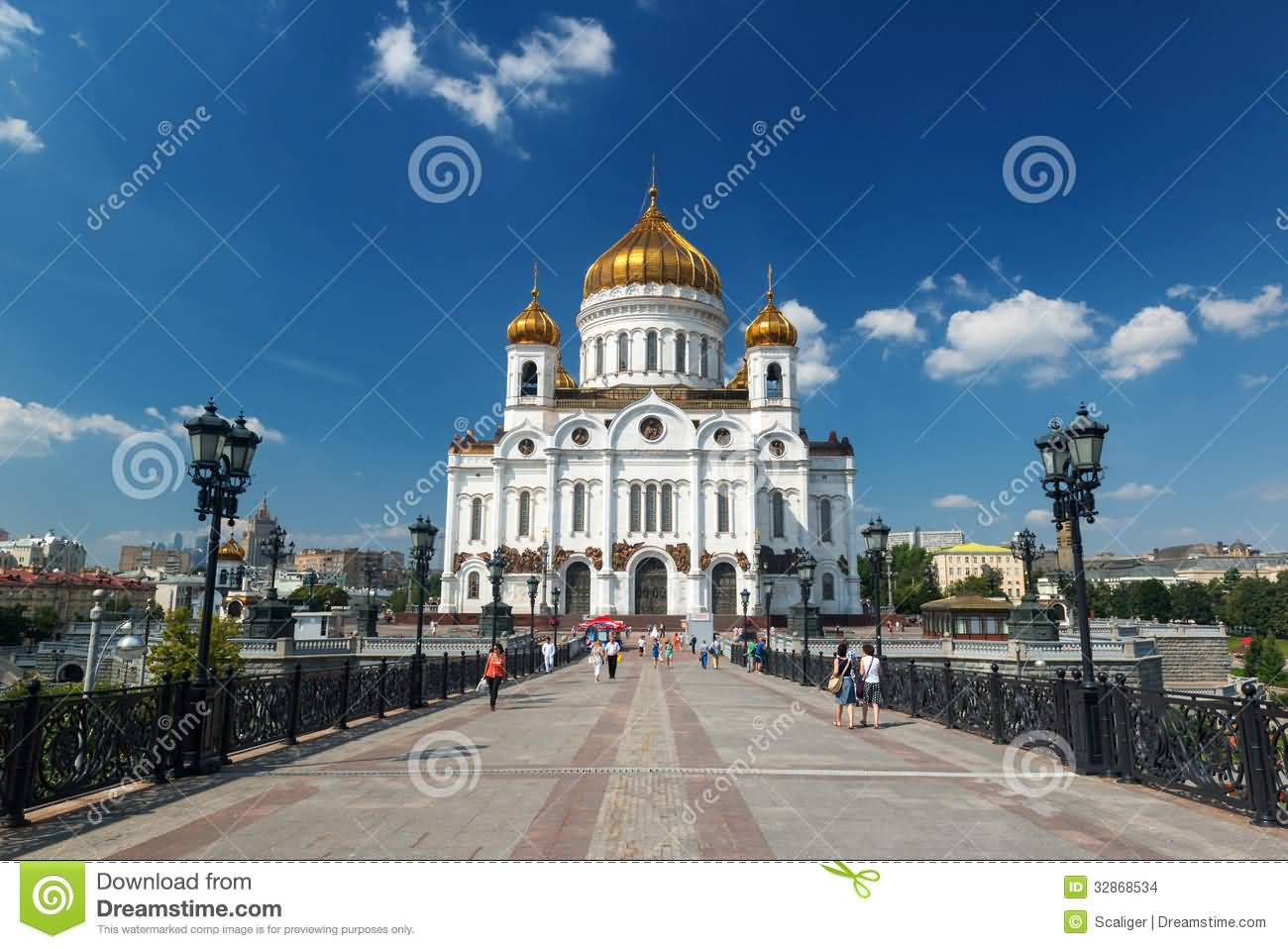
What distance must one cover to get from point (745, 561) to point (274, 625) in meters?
27.9

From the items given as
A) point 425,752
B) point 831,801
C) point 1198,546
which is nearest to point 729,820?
point 831,801

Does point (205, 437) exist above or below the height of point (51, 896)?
above

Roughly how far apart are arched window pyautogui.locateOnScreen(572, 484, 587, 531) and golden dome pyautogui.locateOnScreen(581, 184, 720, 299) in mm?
16422

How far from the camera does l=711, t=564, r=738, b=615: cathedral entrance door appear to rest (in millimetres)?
46688

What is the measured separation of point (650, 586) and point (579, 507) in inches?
265

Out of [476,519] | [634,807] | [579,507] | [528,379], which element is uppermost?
[528,379]

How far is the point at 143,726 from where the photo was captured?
24.3ft

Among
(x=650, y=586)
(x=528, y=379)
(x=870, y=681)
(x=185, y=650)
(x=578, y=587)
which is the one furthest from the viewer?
(x=528, y=379)

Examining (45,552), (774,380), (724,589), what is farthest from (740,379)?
(45,552)

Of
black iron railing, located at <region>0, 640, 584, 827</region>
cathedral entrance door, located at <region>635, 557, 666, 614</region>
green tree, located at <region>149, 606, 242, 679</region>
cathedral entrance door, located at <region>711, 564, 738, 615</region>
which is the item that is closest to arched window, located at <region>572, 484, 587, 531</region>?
cathedral entrance door, located at <region>635, 557, 666, 614</region>

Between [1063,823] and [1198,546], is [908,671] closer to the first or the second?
[1063,823]

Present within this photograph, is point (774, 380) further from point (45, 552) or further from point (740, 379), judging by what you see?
point (45, 552)

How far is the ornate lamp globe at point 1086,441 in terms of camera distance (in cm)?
985

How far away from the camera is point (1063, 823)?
19.7 feet
